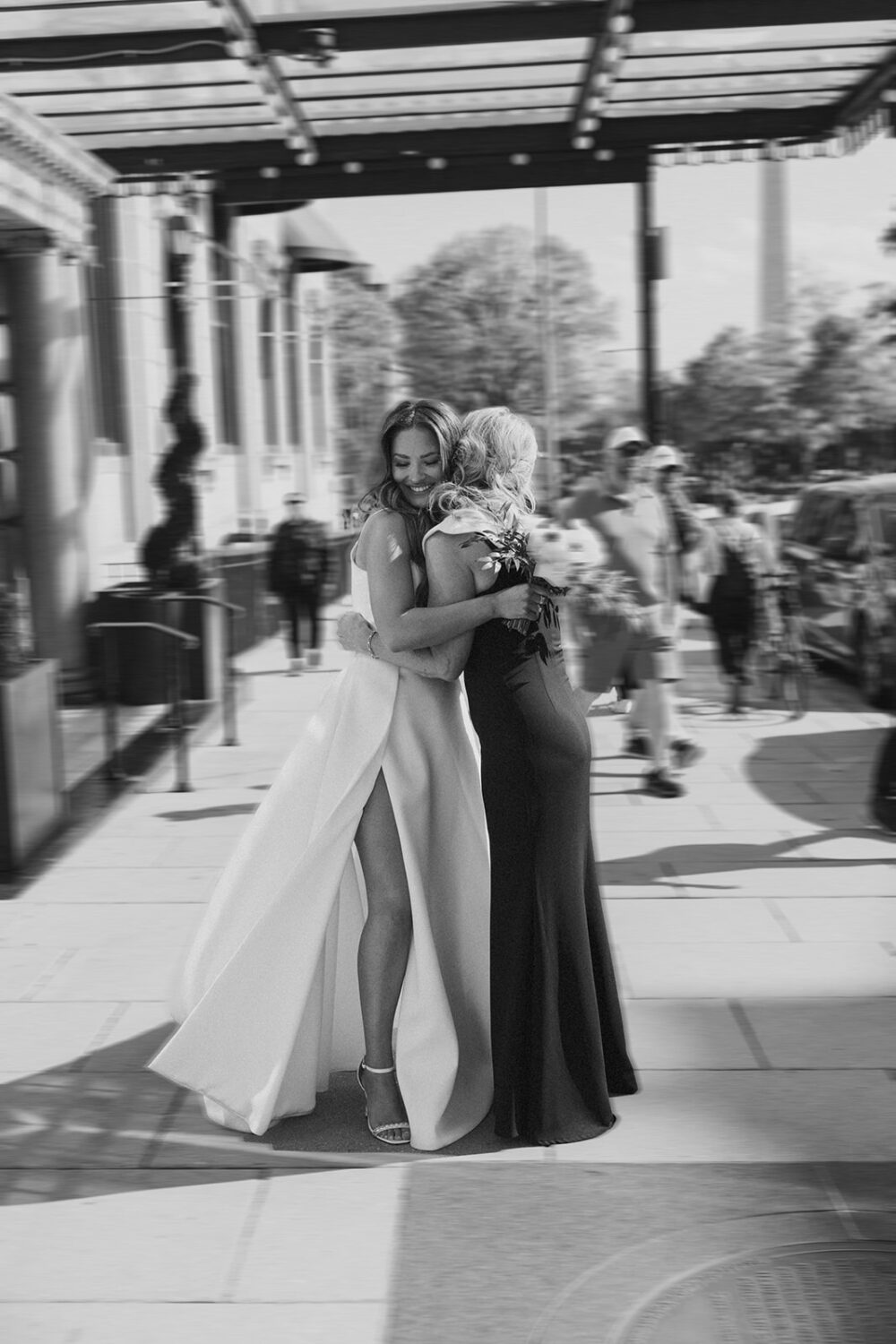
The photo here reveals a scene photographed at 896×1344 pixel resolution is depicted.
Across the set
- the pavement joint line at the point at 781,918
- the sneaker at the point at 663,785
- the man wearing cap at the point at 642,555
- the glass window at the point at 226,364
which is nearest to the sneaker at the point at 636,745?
the man wearing cap at the point at 642,555

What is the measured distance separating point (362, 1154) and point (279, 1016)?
16.3 inches

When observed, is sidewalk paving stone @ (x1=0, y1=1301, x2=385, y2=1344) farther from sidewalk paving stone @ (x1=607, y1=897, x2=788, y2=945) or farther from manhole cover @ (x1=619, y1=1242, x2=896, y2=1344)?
sidewalk paving stone @ (x1=607, y1=897, x2=788, y2=945)

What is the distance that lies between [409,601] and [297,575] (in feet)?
34.5

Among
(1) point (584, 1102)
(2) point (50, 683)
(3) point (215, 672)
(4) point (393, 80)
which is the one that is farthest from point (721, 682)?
(1) point (584, 1102)

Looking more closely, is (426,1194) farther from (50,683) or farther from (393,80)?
(393,80)

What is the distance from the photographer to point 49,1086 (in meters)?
4.40

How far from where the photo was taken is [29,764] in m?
6.95

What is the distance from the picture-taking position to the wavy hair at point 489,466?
380cm

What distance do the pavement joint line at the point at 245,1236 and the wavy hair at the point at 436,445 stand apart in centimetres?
151

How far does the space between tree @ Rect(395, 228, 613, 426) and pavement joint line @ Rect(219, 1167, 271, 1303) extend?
64.2 meters

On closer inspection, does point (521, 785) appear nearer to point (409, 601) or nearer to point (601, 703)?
point (409, 601)

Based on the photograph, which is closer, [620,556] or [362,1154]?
[362,1154]

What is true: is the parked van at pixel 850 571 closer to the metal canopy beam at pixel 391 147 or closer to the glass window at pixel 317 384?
the metal canopy beam at pixel 391 147

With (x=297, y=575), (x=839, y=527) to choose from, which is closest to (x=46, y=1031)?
(x=297, y=575)
